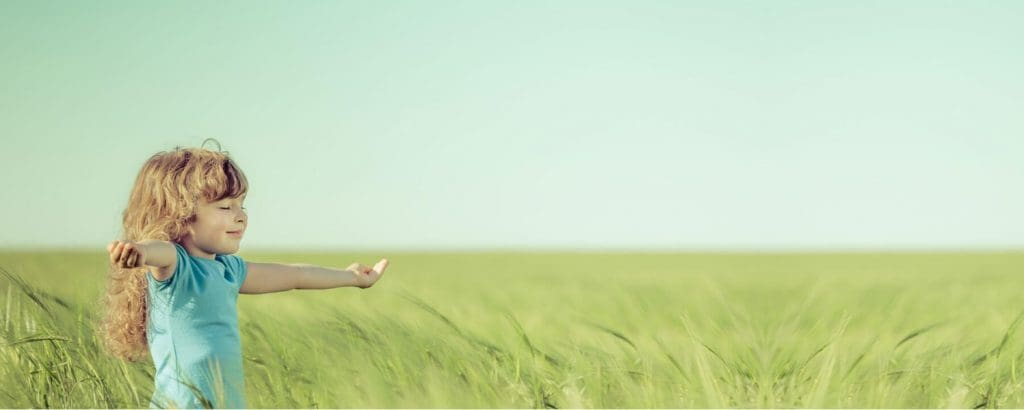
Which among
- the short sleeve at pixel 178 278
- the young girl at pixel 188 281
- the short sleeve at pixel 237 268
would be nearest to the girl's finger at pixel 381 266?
the young girl at pixel 188 281

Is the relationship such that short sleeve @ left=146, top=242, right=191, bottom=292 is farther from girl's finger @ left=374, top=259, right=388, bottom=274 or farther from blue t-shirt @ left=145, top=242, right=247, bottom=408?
girl's finger @ left=374, top=259, right=388, bottom=274

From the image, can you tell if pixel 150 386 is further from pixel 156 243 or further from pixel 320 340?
pixel 156 243

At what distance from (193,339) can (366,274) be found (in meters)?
0.45

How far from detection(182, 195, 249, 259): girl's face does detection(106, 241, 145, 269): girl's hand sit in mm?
280

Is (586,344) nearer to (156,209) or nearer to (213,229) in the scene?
(213,229)

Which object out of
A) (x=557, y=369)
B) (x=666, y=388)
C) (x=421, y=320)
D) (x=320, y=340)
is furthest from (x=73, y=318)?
(x=666, y=388)

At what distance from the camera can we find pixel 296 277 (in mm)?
2352

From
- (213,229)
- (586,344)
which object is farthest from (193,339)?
(586,344)

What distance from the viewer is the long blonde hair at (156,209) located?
2.18 metres

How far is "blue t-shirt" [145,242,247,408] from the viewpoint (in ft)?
6.86

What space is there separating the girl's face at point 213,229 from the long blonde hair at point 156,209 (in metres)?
0.01

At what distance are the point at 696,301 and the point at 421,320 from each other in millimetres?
674

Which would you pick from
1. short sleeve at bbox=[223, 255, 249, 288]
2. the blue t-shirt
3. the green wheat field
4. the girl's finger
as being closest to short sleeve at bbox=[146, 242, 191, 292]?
the blue t-shirt

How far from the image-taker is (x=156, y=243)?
2.00 m
